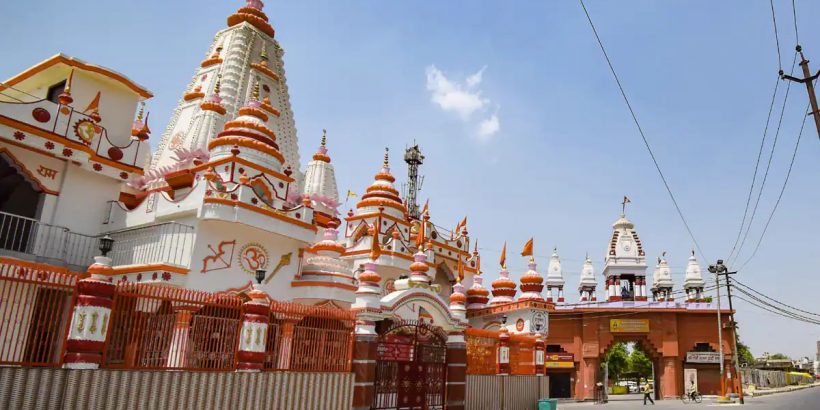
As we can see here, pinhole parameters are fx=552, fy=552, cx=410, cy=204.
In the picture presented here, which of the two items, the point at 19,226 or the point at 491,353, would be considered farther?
the point at 491,353

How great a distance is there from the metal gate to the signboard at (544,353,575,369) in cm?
2317

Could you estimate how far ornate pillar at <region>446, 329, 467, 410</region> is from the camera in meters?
15.0

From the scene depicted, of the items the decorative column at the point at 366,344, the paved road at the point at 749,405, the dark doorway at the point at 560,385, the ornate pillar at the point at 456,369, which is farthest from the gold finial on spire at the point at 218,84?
the dark doorway at the point at 560,385

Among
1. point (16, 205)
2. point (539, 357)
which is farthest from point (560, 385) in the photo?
point (16, 205)

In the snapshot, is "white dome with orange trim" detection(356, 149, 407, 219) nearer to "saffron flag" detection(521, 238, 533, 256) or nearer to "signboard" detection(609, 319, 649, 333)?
"saffron flag" detection(521, 238, 533, 256)

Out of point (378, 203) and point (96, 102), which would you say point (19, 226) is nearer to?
point (96, 102)

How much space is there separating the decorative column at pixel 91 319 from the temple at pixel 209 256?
22 mm

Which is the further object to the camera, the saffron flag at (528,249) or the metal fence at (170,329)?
the saffron flag at (528,249)

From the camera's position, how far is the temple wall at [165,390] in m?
7.67

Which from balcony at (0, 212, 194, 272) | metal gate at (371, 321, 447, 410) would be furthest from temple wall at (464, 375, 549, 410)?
balcony at (0, 212, 194, 272)

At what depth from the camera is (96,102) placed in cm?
1586

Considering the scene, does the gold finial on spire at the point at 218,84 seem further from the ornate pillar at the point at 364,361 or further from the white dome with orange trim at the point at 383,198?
the ornate pillar at the point at 364,361

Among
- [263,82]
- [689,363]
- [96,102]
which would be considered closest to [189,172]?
[96,102]

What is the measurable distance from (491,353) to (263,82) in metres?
14.3
